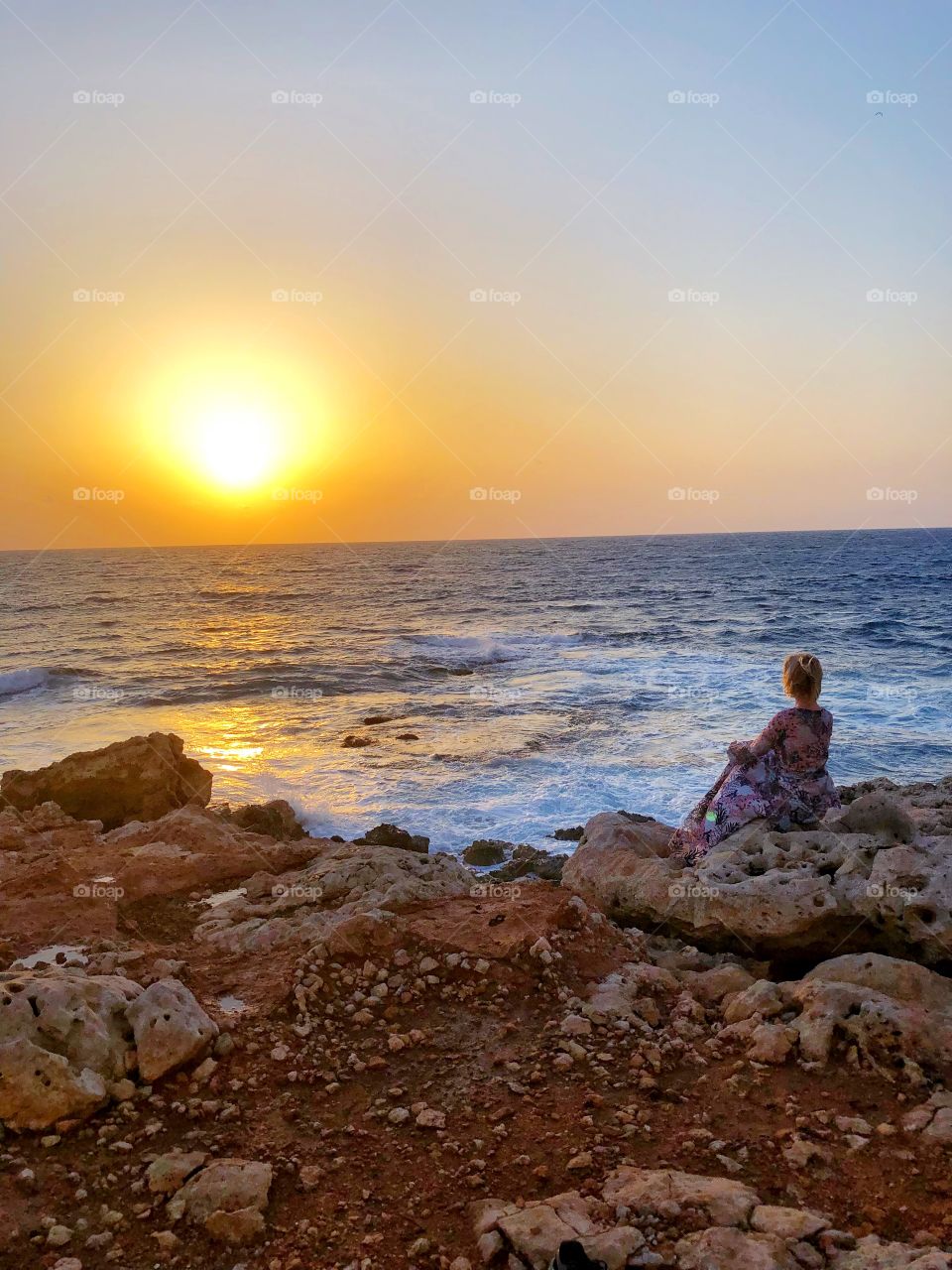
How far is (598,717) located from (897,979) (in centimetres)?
1509

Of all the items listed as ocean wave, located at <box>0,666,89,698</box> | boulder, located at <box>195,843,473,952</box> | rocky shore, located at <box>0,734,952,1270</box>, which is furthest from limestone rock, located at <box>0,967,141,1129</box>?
ocean wave, located at <box>0,666,89,698</box>

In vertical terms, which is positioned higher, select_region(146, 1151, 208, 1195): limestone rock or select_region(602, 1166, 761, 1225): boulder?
select_region(602, 1166, 761, 1225): boulder

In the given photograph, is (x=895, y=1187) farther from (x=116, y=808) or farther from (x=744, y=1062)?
(x=116, y=808)

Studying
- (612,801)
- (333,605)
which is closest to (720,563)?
(333,605)

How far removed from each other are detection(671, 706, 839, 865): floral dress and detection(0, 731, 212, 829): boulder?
7.37 m

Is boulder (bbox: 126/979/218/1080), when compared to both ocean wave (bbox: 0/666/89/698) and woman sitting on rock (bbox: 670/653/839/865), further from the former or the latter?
ocean wave (bbox: 0/666/89/698)

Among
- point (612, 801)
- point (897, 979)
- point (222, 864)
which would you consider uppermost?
point (897, 979)

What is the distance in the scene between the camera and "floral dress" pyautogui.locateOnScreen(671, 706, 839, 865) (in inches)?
263

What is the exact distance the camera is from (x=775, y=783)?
6793mm

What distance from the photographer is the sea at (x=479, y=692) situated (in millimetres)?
14078

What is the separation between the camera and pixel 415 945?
508 centimetres

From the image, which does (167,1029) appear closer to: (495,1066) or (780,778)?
(495,1066)

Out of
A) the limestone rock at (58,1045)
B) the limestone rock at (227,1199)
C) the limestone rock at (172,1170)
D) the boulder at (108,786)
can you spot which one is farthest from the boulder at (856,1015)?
the boulder at (108,786)

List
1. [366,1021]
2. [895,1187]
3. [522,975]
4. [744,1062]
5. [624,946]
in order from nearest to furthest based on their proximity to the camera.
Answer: [895,1187]
[744,1062]
[366,1021]
[522,975]
[624,946]
